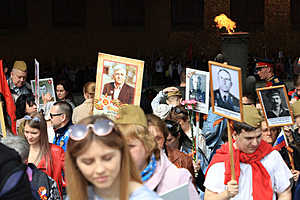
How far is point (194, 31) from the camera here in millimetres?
25359

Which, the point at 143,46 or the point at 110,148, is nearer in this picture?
the point at 110,148

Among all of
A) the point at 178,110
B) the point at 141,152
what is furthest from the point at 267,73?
the point at 141,152

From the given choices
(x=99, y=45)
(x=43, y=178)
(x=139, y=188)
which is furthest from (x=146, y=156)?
(x=99, y=45)

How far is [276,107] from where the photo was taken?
5309 mm

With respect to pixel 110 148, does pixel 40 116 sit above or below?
below

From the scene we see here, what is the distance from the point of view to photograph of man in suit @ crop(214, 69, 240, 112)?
13.9ft

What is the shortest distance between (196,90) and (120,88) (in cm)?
191

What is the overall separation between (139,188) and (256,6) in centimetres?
2515

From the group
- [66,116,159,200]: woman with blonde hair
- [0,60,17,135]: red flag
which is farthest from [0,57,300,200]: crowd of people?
[0,60,17,135]: red flag

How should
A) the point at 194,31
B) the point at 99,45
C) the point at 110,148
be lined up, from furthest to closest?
1. the point at 194,31
2. the point at 99,45
3. the point at 110,148

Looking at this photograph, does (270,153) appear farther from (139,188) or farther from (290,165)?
(139,188)

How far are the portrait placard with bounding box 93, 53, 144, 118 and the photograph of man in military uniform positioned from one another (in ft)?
4.35

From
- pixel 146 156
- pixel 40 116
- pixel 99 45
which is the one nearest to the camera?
pixel 146 156

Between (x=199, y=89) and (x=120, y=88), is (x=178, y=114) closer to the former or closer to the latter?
(x=199, y=89)
